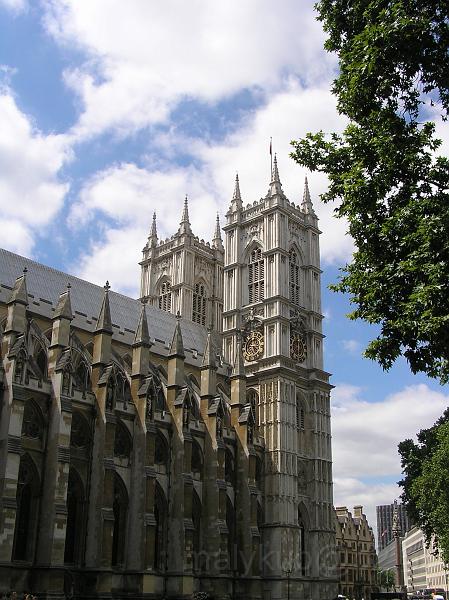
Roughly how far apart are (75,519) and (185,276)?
3144 centimetres

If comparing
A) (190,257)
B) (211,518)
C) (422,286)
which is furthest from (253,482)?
(422,286)

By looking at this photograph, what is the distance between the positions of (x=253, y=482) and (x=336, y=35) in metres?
36.6

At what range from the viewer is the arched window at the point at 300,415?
58562 mm

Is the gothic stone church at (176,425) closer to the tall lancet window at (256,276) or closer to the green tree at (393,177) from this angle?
the tall lancet window at (256,276)

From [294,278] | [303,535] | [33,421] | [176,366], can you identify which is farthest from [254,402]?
[33,421]

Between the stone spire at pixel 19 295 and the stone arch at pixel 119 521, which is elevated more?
the stone spire at pixel 19 295

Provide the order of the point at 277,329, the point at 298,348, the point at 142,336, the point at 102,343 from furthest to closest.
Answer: the point at 298,348 < the point at 277,329 < the point at 142,336 < the point at 102,343

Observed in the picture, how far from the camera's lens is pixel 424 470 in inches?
1934

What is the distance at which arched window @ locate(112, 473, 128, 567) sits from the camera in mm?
42562

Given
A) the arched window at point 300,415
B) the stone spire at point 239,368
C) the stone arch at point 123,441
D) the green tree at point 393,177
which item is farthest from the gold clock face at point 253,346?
the green tree at point 393,177

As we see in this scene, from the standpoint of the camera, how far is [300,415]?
59094 millimetres

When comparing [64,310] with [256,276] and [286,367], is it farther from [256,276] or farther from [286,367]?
[256,276]

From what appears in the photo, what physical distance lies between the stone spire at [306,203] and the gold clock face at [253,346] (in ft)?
47.4

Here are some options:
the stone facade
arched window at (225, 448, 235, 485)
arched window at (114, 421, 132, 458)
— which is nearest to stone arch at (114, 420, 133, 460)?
arched window at (114, 421, 132, 458)
